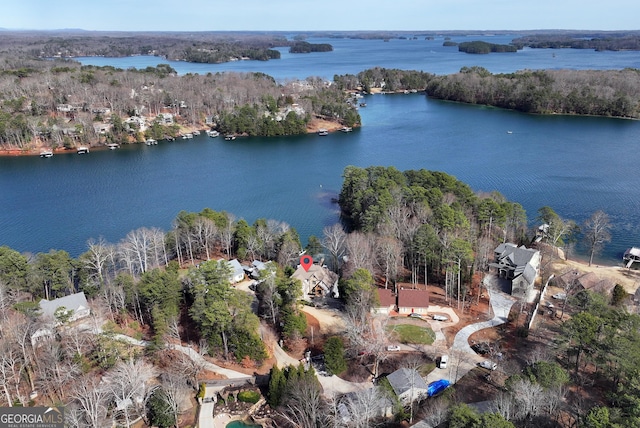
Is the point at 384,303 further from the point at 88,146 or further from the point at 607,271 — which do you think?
the point at 88,146

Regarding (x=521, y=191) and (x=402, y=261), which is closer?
(x=402, y=261)

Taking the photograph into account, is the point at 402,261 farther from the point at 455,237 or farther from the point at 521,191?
the point at 521,191

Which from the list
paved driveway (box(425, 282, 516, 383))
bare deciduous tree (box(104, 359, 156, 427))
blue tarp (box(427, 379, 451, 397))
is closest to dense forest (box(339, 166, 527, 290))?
paved driveway (box(425, 282, 516, 383))

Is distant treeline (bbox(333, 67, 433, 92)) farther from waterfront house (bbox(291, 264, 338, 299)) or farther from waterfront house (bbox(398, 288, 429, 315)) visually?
waterfront house (bbox(398, 288, 429, 315))

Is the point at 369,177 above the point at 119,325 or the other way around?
above

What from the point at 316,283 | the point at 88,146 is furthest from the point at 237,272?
the point at 88,146

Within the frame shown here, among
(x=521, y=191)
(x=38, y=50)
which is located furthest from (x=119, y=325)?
(x=38, y=50)

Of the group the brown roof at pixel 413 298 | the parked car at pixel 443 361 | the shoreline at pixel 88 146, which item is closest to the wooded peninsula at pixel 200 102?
the shoreline at pixel 88 146
